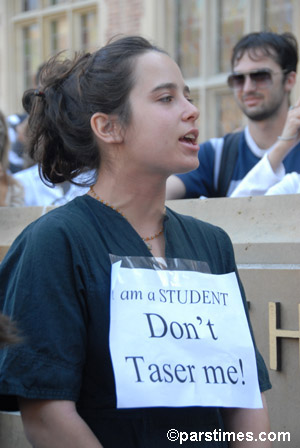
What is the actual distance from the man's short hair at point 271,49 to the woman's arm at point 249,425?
2.48m

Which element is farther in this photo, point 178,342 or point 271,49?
point 271,49

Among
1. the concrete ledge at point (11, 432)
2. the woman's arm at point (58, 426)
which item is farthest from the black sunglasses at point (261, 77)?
the woman's arm at point (58, 426)

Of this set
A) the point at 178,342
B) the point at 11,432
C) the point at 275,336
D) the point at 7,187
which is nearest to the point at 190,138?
the point at 178,342

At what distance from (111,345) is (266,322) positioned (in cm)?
98

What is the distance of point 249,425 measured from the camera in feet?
6.59

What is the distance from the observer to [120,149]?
83.4 inches

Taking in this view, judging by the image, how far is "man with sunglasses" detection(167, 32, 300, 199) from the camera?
3.83 metres

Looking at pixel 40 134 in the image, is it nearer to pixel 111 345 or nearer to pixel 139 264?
pixel 139 264

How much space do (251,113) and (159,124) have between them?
2.02 meters

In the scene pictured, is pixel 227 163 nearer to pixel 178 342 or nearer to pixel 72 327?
pixel 178 342

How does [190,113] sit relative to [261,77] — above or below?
above

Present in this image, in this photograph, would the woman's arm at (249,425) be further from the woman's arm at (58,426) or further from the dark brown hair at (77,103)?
the dark brown hair at (77,103)

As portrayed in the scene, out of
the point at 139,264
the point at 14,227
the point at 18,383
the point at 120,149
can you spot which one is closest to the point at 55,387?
the point at 18,383

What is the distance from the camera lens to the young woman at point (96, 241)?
179cm
